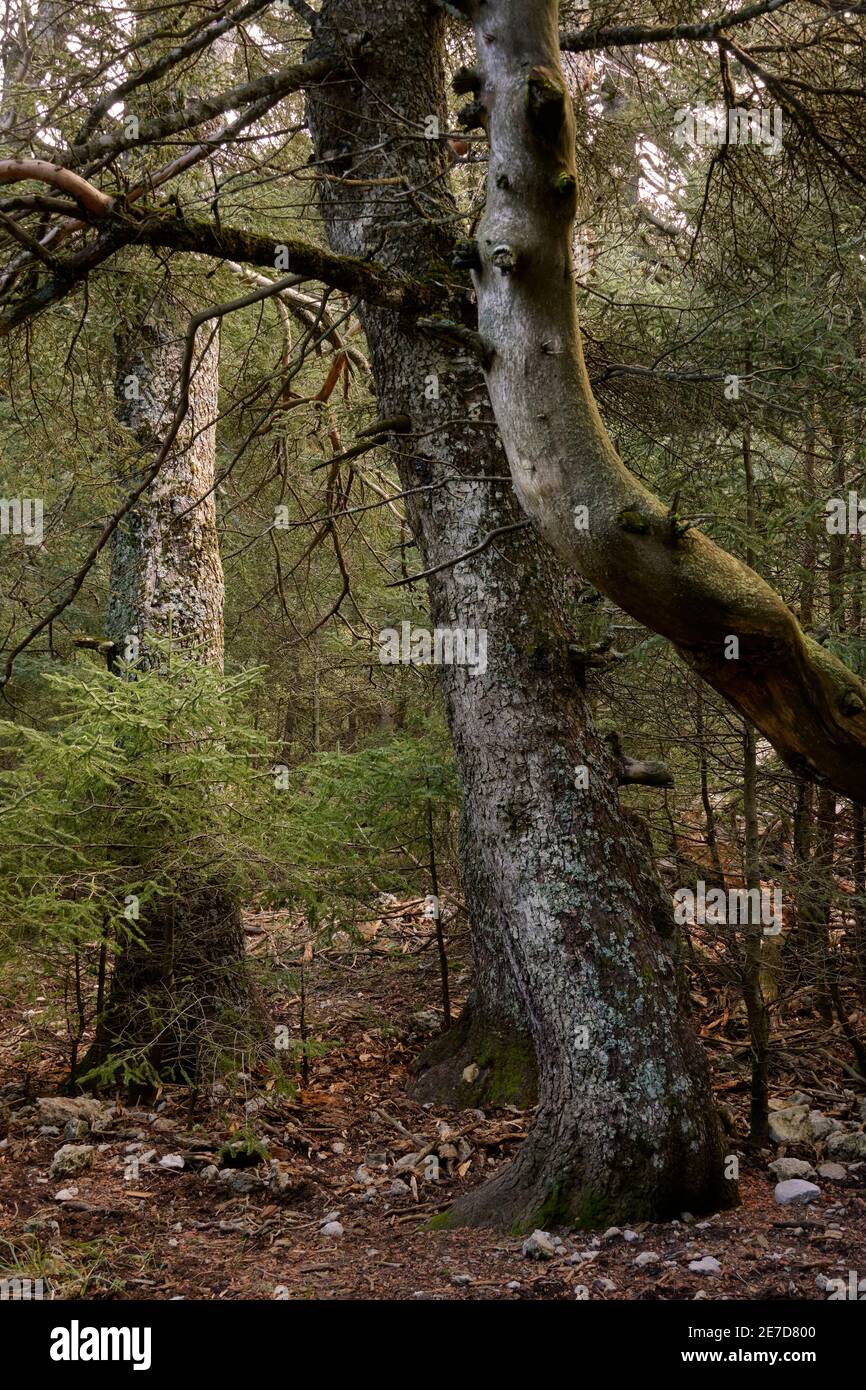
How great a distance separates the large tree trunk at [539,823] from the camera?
4.27m

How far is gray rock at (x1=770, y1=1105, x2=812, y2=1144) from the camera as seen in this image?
530cm

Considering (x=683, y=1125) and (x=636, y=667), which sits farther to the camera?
(x=636, y=667)

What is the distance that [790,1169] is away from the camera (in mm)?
4855

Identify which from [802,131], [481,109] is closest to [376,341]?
[481,109]

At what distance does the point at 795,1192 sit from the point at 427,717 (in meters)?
4.67

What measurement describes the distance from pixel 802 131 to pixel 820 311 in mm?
1023

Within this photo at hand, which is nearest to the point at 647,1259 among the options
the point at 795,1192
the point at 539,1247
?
the point at 539,1247

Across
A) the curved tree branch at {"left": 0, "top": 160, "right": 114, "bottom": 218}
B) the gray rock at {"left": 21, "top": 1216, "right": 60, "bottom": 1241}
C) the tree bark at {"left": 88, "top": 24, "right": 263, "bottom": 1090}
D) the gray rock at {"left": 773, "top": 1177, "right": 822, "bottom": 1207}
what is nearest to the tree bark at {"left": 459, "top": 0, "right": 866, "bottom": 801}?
the curved tree branch at {"left": 0, "top": 160, "right": 114, "bottom": 218}

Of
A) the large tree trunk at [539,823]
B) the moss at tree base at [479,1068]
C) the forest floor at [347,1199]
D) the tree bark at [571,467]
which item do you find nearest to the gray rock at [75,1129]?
the forest floor at [347,1199]

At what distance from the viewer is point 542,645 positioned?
454 centimetres
